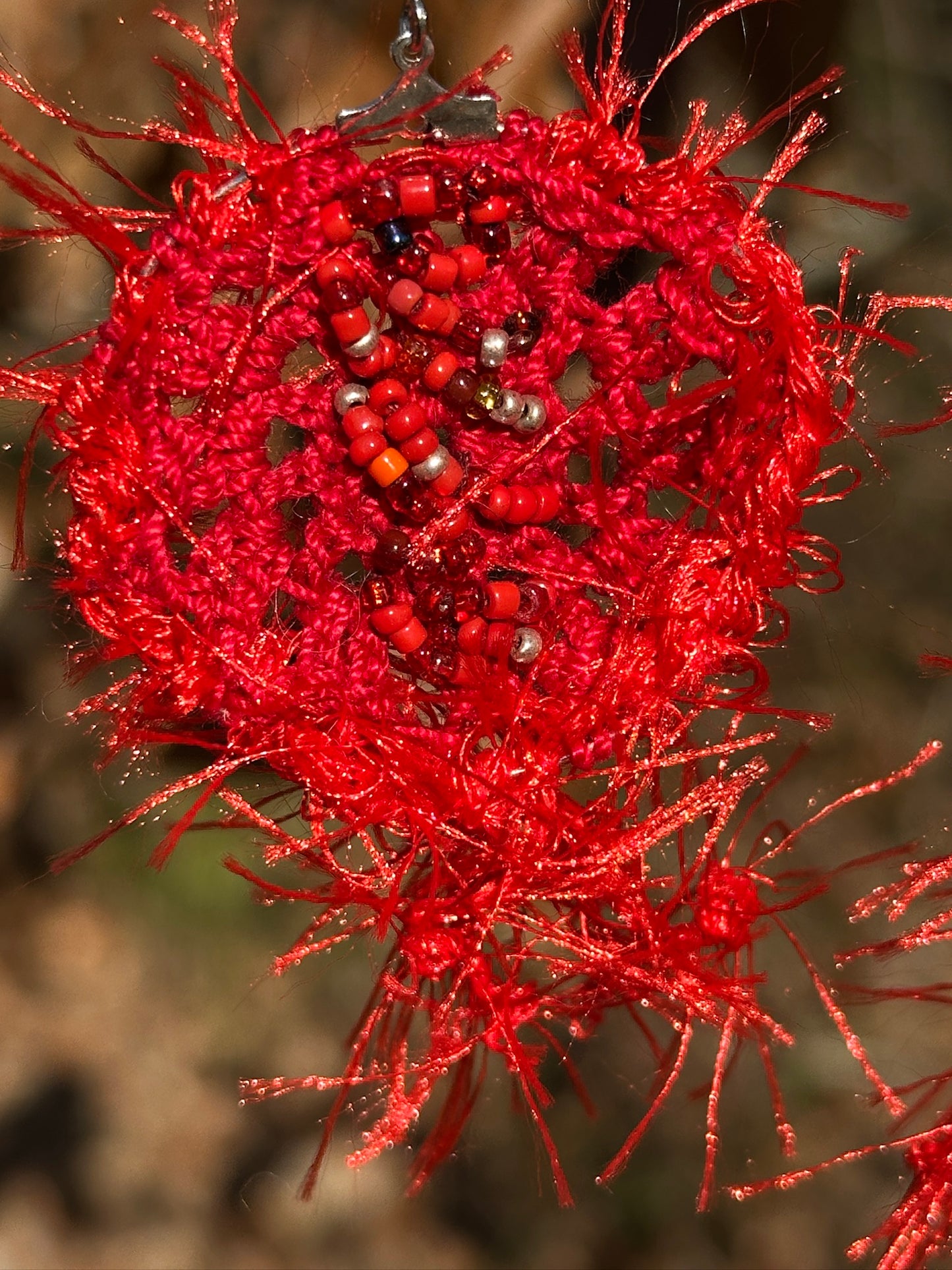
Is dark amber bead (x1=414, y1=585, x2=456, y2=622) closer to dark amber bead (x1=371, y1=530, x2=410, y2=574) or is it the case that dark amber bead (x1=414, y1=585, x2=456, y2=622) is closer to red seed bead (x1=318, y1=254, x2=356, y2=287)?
dark amber bead (x1=371, y1=530, x2=410, y2=574)

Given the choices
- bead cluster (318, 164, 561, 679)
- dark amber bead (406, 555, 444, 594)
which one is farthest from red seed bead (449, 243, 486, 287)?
dark amber bead (406, 555, 444, 594)

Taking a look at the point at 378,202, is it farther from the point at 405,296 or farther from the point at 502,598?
the point at 502,598

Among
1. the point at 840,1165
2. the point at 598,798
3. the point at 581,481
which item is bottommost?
the point at 840,1165

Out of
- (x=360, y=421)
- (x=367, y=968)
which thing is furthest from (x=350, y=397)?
(x=367, y=968)

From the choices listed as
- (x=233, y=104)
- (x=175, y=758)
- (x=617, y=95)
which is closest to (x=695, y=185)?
(x=617, y=95)

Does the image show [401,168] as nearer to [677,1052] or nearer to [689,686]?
[689,686]

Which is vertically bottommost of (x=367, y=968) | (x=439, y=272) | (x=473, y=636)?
(x=367, y=968)

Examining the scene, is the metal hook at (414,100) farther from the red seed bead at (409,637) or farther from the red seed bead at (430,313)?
the red seed bead at (409,637)
